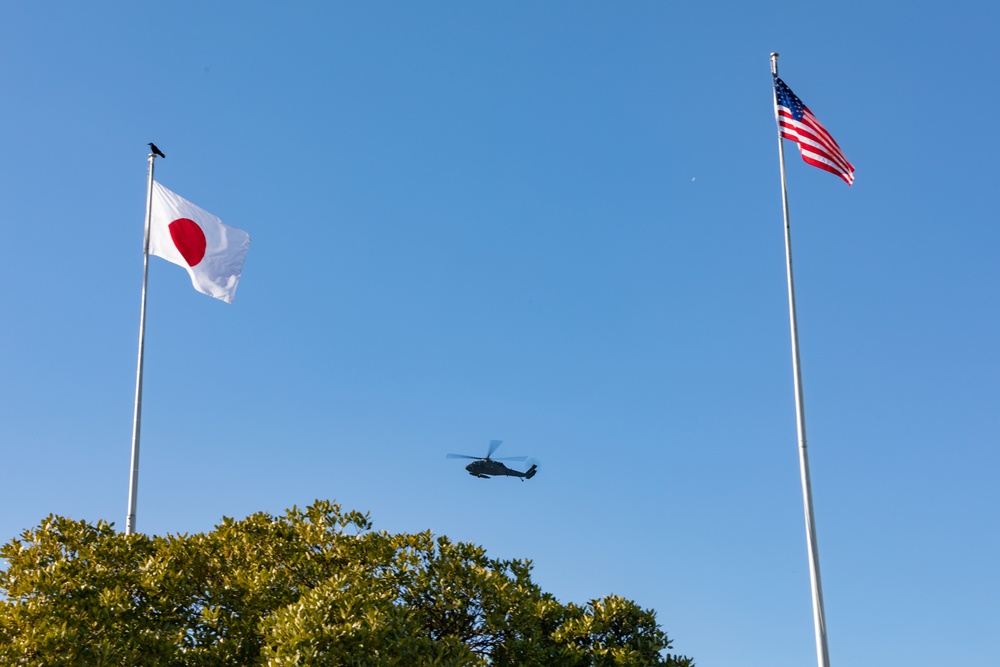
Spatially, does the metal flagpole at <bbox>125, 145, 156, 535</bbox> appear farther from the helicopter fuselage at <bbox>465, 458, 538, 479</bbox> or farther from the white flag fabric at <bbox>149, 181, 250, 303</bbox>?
the helicopter fuselage at <bbox>465, 458, 538, 479</bbox>

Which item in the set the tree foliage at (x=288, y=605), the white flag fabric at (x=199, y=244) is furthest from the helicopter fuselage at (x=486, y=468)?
the tree foliage at (x=288, y=605)

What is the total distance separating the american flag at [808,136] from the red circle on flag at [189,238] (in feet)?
43.1

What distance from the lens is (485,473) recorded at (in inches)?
2219

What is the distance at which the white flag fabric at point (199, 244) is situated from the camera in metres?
27.4

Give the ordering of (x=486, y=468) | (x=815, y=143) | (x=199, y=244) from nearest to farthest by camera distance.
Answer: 1. (x=815, y=143)
2. (x=199, y=244)
3. (x=486, y=468)

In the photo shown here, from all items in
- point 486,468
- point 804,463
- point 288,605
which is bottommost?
point 288,605

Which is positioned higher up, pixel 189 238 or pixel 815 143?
pixel 815 143

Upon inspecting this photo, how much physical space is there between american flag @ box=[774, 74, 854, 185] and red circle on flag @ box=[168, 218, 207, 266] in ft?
43.1

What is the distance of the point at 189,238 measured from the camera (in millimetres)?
27500

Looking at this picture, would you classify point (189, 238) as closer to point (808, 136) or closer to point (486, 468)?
point (808, 136)

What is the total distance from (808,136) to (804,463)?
22.7ft

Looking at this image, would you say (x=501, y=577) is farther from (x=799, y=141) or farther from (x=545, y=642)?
(x=799, y=141)

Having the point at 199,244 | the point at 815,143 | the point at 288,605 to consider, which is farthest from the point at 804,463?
the point at 199,244

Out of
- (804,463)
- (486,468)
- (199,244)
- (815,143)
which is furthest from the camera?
(486,468)
